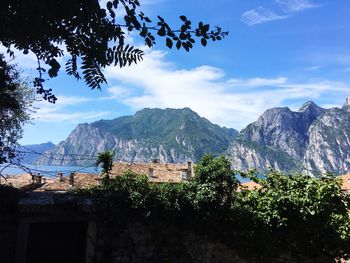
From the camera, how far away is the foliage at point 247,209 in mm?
10539

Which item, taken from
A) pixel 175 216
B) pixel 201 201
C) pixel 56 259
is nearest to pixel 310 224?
pixel 201 201

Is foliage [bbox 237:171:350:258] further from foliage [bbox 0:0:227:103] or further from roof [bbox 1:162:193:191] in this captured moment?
roof [bbox 1:162:193:191]

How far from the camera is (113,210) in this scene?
9969 millimetres

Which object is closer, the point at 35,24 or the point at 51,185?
the point at 35,24

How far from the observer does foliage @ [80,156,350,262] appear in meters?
10.5

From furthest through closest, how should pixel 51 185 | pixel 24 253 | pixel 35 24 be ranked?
pixel 51 185, pixel 24 253, pixel 35 24

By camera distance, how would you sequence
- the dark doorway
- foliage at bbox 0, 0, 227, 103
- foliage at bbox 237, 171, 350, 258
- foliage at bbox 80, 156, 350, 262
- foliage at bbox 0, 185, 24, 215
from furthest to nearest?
foliage at bbox 237, 171, 350, 258 < foliage at bbox 80, 156, 350, 262 < the dark doorway < foliage at bbox 0, 185, 24, 215 < foliage at bbox 0, 0, 227, 103

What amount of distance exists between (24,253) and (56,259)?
1487 millimetres

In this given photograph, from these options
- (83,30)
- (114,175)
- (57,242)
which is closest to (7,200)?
(57,242)

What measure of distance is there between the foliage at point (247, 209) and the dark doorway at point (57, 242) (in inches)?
45.9

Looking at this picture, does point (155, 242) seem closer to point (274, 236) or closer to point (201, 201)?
point (201, 201)

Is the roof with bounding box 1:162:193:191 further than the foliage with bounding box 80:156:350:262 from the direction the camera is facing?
Yes

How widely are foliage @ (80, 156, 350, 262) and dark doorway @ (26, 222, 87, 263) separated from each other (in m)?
1.17

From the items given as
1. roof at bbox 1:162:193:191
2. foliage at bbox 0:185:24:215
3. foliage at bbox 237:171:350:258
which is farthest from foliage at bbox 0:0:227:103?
roof at bbox 1:162:193:191
